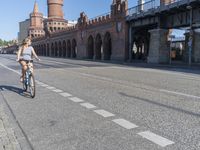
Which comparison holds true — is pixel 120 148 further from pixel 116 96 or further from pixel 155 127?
pixel 116 96

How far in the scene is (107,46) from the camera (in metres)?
55.4

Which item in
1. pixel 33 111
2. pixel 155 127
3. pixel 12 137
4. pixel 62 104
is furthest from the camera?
pixel 62 104

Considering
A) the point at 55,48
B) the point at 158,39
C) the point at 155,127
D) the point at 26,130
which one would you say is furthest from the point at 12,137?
the point at 55,48

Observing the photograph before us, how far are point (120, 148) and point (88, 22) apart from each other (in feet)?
194

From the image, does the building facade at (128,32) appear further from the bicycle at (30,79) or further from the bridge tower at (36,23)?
the bridge tower at (36,23)

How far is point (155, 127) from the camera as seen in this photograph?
18.7 feet

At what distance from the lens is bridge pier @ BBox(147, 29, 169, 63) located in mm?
37844

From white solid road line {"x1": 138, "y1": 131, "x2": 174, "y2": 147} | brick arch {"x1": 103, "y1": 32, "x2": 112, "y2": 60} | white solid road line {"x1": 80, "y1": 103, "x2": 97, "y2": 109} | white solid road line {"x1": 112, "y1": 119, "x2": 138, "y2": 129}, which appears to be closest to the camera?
white solid road line {"x1": 138, "y1": 131, "x2": 174, "y2": 147}

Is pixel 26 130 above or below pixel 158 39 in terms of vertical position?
below

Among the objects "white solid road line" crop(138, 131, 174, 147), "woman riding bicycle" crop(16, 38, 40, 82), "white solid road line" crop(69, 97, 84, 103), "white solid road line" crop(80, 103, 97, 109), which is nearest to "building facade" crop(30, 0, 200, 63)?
"woman riding bicycle" crop(16, 38, 40, 82)

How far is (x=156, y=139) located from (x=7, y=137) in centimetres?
256

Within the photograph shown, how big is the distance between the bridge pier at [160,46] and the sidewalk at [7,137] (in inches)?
1297

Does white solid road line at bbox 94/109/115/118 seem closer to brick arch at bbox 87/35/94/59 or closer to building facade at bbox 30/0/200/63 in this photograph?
building facade at bbox 30/0/200/63

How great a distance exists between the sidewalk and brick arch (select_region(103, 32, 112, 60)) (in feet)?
157
